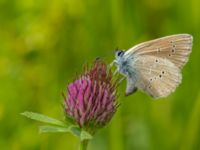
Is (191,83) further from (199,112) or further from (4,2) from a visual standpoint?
(4,2)

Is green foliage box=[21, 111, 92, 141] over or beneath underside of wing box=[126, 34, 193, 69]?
beneath

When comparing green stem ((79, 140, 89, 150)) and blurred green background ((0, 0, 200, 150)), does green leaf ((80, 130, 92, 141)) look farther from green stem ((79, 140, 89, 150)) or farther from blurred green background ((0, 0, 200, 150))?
blurred green background ((0, 0, 200, 150))

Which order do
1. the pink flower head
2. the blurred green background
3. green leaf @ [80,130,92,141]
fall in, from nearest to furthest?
green leaf @ [80,130,92,141]
the pink flower head
the blurred green background

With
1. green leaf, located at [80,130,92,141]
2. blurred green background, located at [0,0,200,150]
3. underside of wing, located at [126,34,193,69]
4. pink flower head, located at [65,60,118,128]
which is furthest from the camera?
blurred green background, located at [0,0,200,150]

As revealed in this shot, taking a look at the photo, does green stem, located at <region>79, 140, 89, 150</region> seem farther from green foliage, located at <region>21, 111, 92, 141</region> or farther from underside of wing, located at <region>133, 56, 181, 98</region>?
underside of wing, located at <region>133, 56, 181, 98</region>

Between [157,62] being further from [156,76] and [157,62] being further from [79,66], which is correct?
[79,66]

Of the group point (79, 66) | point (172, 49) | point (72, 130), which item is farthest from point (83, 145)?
point (79, 66)

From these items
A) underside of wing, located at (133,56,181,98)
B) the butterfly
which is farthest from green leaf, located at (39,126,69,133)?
underside of wing, located at (133,56,181,98)

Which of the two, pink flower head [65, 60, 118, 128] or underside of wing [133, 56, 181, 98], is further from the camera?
underside of wing [133, 56, 181, 98]

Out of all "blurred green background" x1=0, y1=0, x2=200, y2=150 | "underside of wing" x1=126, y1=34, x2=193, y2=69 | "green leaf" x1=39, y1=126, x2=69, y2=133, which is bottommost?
"blurred green background" x1=0, y1=0, x2=200, y2=150
